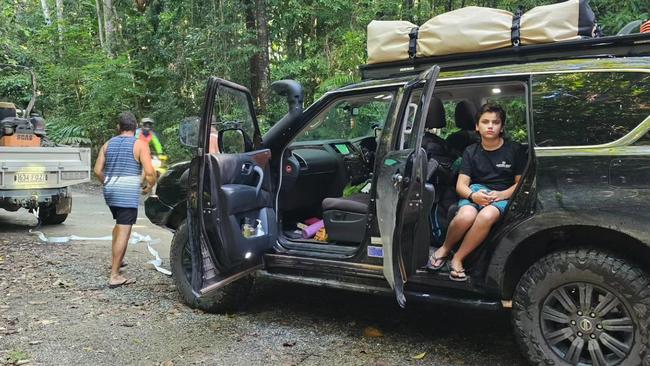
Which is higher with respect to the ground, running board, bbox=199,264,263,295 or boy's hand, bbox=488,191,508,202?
boy's hand, bbox=488,191,508,202

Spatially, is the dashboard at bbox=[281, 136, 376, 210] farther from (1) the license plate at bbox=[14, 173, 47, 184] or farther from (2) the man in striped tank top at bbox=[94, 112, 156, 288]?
(1) the license plate at bbox=[14, 173, 47, 184]

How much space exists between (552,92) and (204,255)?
253 cm

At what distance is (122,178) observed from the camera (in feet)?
16.7

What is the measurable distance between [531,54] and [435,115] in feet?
2.68

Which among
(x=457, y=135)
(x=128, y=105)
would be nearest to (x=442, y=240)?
(x=457, y=135)

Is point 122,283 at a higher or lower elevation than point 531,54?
lower

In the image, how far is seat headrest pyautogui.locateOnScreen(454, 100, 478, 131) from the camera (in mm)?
4414

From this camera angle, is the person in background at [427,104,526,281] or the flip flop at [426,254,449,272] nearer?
the person in background at [427,104,526,281]

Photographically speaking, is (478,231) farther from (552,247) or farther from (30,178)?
(30,178)

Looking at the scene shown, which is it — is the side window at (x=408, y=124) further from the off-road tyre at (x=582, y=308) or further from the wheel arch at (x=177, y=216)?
the wheel arch at (x=177, y=216)

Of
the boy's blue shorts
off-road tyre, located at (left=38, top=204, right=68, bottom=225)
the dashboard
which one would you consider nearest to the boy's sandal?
the boy's blue shorts

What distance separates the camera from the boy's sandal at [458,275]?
11.0ft

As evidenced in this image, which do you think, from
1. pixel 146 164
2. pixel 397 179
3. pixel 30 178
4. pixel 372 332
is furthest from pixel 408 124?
pixel 30 178

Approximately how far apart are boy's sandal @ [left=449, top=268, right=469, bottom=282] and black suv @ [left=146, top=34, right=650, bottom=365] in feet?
0.12
